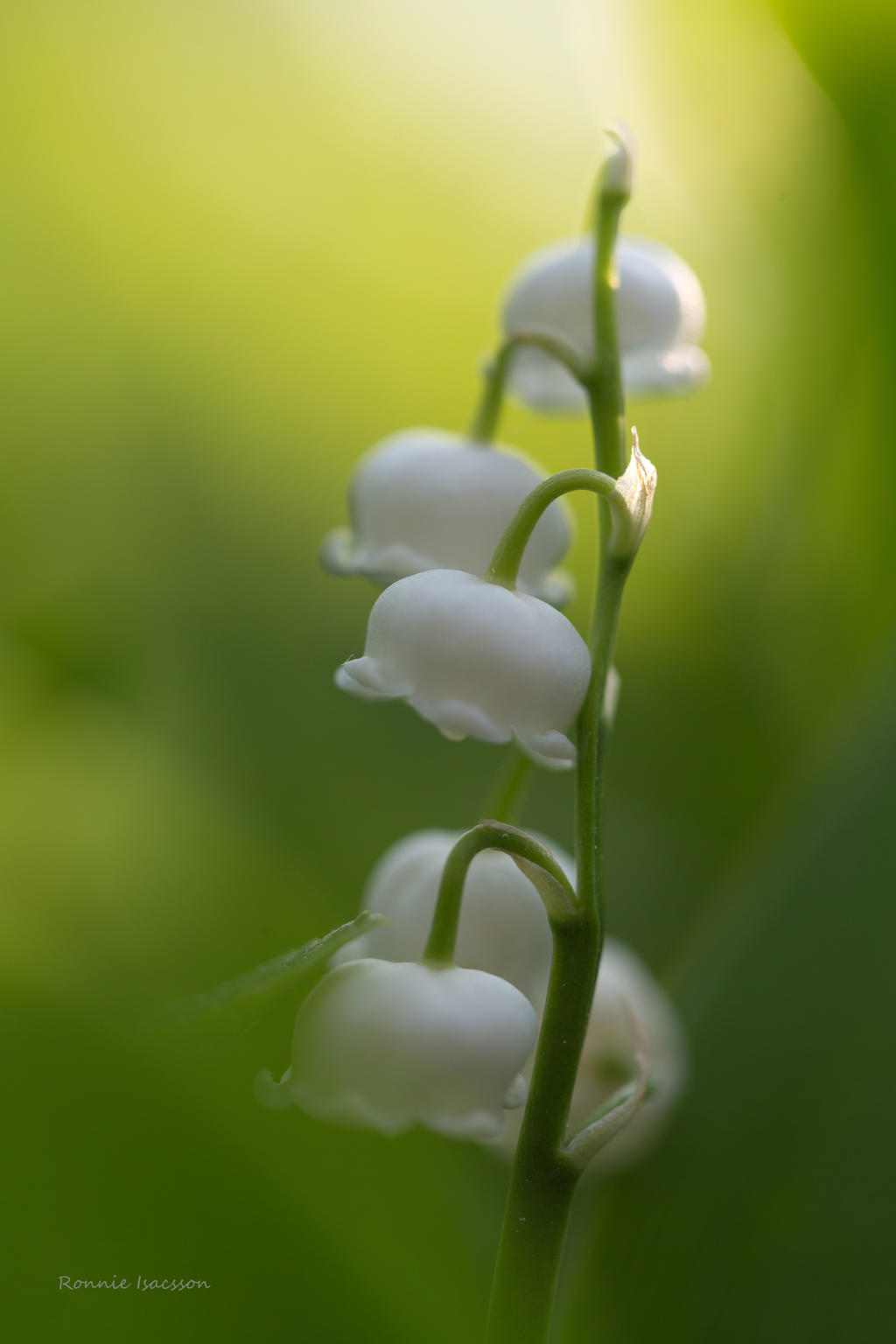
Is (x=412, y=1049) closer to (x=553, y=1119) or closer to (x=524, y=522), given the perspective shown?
(x=553, y=1119)

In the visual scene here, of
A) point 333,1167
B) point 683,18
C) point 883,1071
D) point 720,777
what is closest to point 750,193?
point 683,18

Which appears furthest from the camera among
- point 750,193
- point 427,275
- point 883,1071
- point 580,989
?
point 427,275

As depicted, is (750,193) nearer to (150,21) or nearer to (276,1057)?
(150,21)

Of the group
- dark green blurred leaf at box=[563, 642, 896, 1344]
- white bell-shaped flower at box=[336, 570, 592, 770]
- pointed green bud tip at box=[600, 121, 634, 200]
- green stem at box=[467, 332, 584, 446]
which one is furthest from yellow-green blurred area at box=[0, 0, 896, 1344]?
pointed green bud tip at box=[600, 121, 634, 200]

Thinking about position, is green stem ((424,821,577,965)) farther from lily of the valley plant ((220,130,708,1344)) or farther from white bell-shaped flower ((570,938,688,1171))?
white bell-shaped flower ((570,938,688,1171))

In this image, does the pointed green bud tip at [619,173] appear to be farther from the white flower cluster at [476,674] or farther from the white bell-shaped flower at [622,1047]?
the white bell-shaped flower at [622,1047]

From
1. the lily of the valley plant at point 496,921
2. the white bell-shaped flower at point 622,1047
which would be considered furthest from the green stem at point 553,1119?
the white bell-shaped flower at point 622,1047
